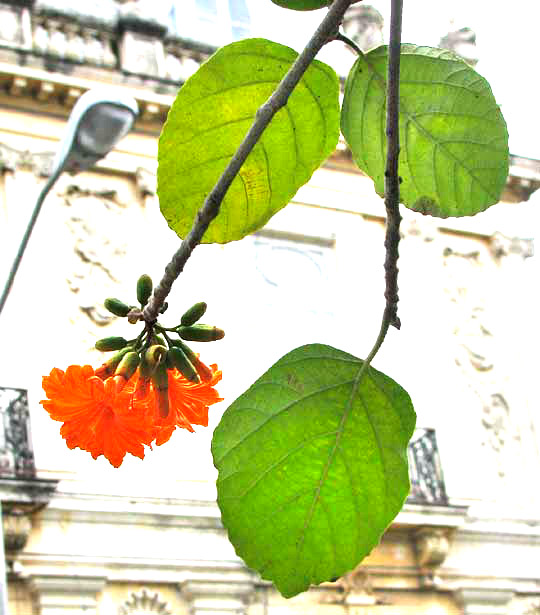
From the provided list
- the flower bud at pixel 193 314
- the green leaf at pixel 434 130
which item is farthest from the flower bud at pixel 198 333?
the green leaf at pixel 434 130

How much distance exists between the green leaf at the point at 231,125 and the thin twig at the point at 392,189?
5 cm

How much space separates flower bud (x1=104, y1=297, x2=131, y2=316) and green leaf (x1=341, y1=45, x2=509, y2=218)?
4.6 inches

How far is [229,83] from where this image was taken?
55 centimetres

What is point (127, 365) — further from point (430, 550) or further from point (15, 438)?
point (430, 550)

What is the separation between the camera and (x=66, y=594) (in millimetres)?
7820

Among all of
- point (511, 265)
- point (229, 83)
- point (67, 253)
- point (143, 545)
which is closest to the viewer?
point (229, 83)

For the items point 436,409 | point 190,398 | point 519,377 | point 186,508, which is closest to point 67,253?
point 186,508

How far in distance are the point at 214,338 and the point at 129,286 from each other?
828 cm

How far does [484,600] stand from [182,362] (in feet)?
30.0

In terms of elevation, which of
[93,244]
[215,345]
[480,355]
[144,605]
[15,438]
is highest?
[93,244]

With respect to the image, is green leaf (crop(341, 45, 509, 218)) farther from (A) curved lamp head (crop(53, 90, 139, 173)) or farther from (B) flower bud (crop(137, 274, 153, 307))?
(A) curved lamp head (crop(53, 90, 139, 173))

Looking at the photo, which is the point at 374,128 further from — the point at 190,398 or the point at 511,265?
the point at 511,265

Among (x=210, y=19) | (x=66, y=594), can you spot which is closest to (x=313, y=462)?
(x=66, y=594)

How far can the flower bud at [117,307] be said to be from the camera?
585 millimetres
